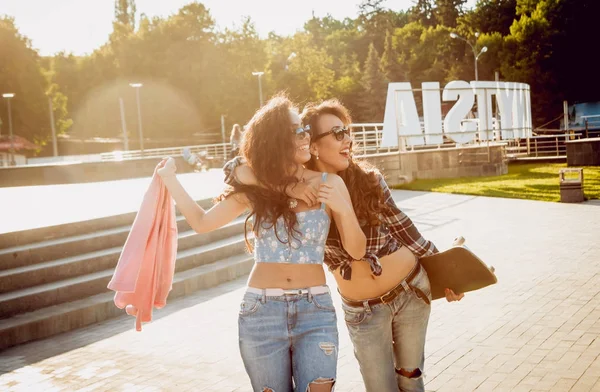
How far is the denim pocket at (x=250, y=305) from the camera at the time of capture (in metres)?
3.01

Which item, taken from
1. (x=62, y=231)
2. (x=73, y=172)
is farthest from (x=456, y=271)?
(x=73, y=172)

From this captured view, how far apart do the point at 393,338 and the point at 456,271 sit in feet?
1.50

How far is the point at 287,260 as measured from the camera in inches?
119

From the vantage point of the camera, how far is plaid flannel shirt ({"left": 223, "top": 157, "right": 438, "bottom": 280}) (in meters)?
3.24

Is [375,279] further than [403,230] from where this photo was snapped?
No

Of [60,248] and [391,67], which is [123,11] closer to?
[391,67]

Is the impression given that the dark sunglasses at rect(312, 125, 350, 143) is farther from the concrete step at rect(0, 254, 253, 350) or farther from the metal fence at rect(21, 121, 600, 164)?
the metal fence at rect(21, 121, 600, 164)

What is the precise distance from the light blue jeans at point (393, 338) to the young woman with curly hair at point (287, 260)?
264mm

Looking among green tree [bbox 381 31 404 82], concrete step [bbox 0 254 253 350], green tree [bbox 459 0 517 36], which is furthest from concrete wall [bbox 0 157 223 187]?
green tree [bbox 381 31 404 82]

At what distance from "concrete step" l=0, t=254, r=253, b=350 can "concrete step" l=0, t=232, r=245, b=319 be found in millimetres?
84

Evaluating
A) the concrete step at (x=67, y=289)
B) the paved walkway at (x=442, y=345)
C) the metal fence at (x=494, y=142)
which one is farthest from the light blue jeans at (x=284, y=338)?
the metal fence at (x=494, y=142)

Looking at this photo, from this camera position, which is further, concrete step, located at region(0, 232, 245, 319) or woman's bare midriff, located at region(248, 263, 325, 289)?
concrete step, located at region(0, 232, 245, 319)

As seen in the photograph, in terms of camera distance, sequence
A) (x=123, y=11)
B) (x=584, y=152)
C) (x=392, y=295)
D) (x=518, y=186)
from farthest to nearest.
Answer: (x=123, y=11) → (x=584, y=152) → (x=518, y=186) → (x=392, y=295)

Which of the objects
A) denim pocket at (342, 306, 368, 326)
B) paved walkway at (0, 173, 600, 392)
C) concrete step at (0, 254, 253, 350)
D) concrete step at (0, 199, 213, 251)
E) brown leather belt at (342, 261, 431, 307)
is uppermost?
brown leather belt at (342, 261, 431, 307)
